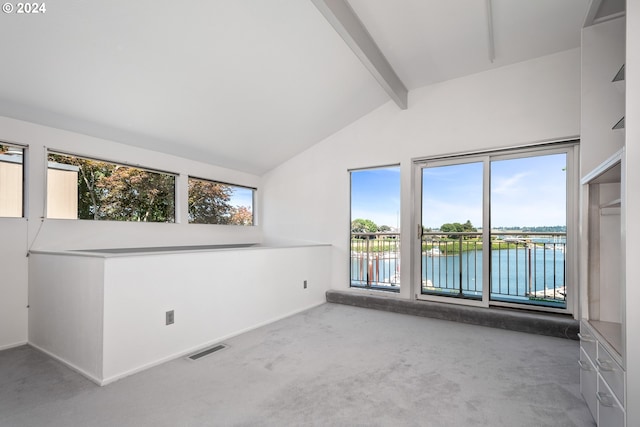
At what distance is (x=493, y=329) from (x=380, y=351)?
1545 millimetres

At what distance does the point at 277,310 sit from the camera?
148 inches

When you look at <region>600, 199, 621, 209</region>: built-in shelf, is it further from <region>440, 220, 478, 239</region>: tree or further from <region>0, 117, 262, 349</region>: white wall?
<region>0, 117, 262, 349</region>: white wall

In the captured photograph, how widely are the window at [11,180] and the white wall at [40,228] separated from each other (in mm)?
83

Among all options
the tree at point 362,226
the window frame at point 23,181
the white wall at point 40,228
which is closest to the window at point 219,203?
the white wall at point 40,228

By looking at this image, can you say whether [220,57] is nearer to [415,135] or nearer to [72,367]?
[415,135]

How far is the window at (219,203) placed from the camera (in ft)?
14.5

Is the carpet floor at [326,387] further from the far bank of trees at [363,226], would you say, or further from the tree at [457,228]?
the far bank of trees at [363,226]

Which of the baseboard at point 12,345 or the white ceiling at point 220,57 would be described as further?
the baseboard at point 12,345

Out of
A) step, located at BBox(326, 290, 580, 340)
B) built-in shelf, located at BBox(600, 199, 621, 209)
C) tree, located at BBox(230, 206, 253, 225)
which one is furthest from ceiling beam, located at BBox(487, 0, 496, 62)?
tree, located at BBox(230, 206, 253, 225)

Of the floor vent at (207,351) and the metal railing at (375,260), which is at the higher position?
the metal railing at (375,260)

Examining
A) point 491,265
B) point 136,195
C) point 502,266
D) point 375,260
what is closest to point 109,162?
point 136,195

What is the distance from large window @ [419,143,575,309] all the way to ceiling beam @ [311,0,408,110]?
128 cm

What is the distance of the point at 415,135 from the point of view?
4.17 meters

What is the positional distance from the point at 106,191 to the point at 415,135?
13.0ft
